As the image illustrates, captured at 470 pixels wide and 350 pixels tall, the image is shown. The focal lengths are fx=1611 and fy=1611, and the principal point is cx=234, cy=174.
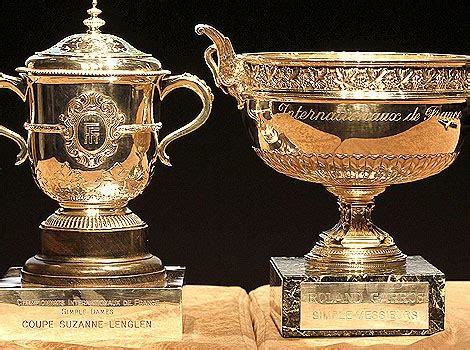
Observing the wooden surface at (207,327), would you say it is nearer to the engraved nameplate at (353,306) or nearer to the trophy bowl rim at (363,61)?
the engraved nameplate at (353,306)

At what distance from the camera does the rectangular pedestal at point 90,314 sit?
2.15 metres

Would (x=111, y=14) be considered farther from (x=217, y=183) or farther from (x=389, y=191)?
(x=389, y=191)

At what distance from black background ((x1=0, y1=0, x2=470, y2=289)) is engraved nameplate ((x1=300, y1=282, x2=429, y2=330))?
0.67m

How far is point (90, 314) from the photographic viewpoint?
2.15m

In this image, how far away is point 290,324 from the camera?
2193 millimetres

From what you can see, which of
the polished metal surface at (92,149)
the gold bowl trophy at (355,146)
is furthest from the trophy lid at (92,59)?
the gold bowl trophy at (355,146)

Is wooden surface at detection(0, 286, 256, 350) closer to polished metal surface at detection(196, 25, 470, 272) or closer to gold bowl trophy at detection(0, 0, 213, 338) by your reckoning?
gold bowl trophy at detection(0, 0, 213, 338)

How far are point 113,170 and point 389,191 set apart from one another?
32.9 inches

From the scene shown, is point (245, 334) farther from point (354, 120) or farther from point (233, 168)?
point (233, 168)

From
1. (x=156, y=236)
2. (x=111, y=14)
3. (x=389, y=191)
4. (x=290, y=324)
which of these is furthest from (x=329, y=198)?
(x=290, y=324)

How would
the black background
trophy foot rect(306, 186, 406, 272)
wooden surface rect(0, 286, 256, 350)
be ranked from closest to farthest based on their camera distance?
1. wooden surface rect(0, 286, 256, 350)
2. trophy foot rect(306, 186, 406, 272)
3. the black background

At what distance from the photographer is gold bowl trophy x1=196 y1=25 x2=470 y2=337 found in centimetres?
216

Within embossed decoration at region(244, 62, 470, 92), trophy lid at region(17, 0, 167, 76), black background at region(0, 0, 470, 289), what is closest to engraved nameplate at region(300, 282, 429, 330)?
embossed decoration at region(244, 62, 470, 92)

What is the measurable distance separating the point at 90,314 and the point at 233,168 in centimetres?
75
